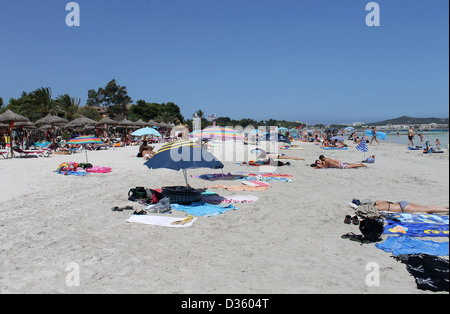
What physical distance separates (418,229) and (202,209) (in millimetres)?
3774

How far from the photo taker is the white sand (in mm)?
3381

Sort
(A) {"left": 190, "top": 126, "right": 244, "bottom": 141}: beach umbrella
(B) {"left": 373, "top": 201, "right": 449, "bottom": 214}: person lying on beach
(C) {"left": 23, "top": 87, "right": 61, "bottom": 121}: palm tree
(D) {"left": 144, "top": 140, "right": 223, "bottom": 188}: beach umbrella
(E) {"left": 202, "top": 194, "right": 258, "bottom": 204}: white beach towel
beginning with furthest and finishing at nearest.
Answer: (C) {"left": 23, "top": 87, "right": 61, "bottom": 121}: palm tree
(A) {"left": 190, "top": 126, "right": 244, "bottom": 141}: beach umbrella
(E) {"left": 202, "top": 194, "right": 258, "bottom": 204}: white beach towel
(D) {"left": 144, "top": 140, "right": 223, "bottom": 188}: beach umbrella
(B) {"left": 373, "top": 201, "right": 449, "bottom": 214}: person lying on beach

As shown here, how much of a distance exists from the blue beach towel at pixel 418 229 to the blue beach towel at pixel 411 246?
24cm

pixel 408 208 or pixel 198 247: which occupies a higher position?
pixel 408 208

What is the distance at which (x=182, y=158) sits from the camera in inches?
261

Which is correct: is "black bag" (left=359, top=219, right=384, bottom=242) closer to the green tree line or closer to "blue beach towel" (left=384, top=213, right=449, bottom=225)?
"blue beach towel" (left=384, top=213, right=449, bottom=225)

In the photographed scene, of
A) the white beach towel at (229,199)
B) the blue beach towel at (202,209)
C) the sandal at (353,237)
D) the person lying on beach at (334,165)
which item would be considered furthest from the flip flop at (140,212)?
the person lying on beach at (334,165)

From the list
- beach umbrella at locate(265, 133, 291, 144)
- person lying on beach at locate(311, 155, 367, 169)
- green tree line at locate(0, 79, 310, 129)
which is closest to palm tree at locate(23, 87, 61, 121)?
green tree line at locate(0, 79, 310, 129)

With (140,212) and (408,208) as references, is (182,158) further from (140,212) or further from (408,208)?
(408,208)

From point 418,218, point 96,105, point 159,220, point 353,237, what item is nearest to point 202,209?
point 159,220

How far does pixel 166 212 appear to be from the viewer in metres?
6.32

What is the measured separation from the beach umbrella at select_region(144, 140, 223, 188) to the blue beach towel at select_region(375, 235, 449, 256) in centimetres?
347

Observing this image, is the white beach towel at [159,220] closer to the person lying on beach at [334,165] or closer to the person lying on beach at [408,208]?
the person lying on beach at [408,208]
